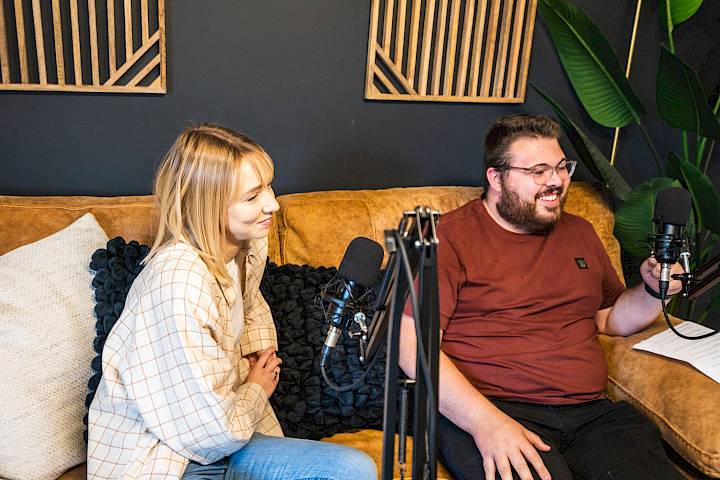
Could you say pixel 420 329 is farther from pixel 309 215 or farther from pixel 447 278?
pixel 309 215

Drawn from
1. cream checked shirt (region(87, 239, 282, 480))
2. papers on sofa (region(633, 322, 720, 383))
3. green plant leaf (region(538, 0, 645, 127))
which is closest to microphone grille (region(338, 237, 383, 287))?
cream checked shirt (region(87, 239, 282, 480))

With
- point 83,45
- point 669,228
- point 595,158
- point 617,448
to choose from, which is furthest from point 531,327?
point 83,45

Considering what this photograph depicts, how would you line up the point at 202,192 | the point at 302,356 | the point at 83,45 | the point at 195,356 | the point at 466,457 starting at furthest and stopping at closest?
the point at 83,45 → the point at 302,356 → the point at 466,457 → the point at 202,192 → the point at 195,356

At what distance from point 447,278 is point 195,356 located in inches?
29.3

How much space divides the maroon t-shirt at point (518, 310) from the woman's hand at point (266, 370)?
445mm

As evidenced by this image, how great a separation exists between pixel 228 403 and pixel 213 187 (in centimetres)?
46

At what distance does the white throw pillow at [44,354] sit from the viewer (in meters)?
1.53

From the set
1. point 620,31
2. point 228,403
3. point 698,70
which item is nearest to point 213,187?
point 228,403

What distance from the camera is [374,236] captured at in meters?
2.20

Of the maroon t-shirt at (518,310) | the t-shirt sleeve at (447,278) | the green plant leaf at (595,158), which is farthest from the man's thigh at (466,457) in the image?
the green plant leaf at (595,158)

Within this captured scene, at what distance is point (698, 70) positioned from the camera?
2.89 metres

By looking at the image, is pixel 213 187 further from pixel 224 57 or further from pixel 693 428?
pixel 693 428

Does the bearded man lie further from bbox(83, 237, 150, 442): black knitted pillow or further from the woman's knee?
bbox(83, 237, 150, 442): black knitted pillow

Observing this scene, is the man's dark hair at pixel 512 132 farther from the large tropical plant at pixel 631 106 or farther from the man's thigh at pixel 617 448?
the man's thigh at pixel 617 448
